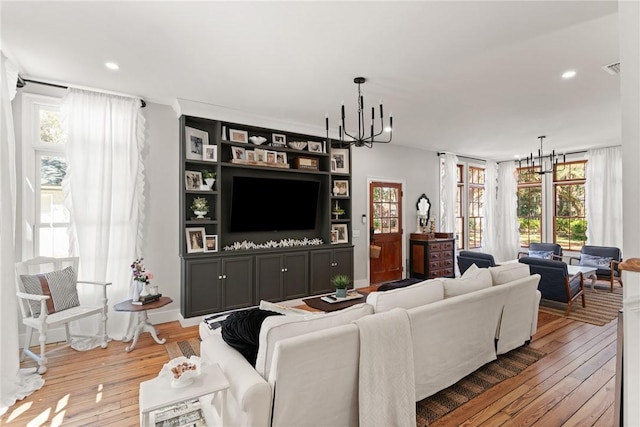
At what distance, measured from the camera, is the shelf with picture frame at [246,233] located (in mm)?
4031

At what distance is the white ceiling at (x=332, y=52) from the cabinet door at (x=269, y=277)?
2120 millimetres

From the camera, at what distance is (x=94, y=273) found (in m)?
3.56

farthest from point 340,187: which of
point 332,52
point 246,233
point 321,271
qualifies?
point 332,52

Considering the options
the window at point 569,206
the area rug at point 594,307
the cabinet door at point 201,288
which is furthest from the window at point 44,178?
the window at point 569,206

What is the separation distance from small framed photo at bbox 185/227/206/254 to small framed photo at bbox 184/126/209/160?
96 centimetres

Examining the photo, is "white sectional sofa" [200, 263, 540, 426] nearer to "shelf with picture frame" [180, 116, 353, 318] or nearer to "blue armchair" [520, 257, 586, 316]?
"shelf with picture frame" [180, 116, 353, 318]

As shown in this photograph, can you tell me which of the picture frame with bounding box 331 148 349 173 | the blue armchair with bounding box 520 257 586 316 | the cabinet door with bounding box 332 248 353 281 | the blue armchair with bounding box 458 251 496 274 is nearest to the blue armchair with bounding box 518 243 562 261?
the blue armchair with bounding box 520 257 586 316

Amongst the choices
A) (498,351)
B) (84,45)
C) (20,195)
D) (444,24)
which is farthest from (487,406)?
(20,195)

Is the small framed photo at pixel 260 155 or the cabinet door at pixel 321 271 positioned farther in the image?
the cabinet door at pixel 321 271

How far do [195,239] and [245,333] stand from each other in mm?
2586

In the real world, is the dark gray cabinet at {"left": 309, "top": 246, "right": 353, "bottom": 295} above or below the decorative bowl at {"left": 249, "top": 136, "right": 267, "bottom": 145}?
below

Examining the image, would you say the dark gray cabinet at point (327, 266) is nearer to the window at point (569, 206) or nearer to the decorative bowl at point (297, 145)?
the decorative bowl at point (297, 145)

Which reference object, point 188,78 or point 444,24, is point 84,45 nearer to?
point 188,78

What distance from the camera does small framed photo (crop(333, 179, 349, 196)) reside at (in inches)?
214
